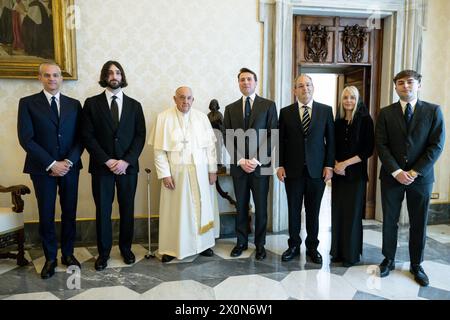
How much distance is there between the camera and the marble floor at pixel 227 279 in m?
2.74

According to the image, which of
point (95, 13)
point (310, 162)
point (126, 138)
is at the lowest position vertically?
point (310, 162)

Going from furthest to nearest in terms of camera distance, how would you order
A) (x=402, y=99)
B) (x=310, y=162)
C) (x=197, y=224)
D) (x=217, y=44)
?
1. (x=217, y=44)
2. (x=197, y=224)
3. (x=310, y=162)
4. (x=402, y=99)

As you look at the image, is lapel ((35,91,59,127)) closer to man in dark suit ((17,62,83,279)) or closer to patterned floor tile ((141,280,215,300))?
man in dark suit ((17,62,83,279))

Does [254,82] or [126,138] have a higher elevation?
[254,82]

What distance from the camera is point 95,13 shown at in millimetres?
3891

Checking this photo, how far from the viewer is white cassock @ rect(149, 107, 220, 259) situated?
3.40 m

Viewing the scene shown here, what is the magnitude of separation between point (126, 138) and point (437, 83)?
407cm

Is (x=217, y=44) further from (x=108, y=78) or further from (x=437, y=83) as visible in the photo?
(x=437, y=83)

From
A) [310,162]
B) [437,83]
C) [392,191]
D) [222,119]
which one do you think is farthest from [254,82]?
[437,83]

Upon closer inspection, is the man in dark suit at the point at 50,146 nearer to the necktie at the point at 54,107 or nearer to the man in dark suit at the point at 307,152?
the necktie at the point at 54,107

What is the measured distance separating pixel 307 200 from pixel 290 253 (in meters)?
0.55

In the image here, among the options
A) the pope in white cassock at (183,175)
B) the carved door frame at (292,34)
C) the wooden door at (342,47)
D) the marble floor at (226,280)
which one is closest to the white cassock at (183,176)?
the pope in white cassock at (183,175)

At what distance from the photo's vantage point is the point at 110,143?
3.24m

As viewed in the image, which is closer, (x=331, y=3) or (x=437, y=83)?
(x=331, y=3)
